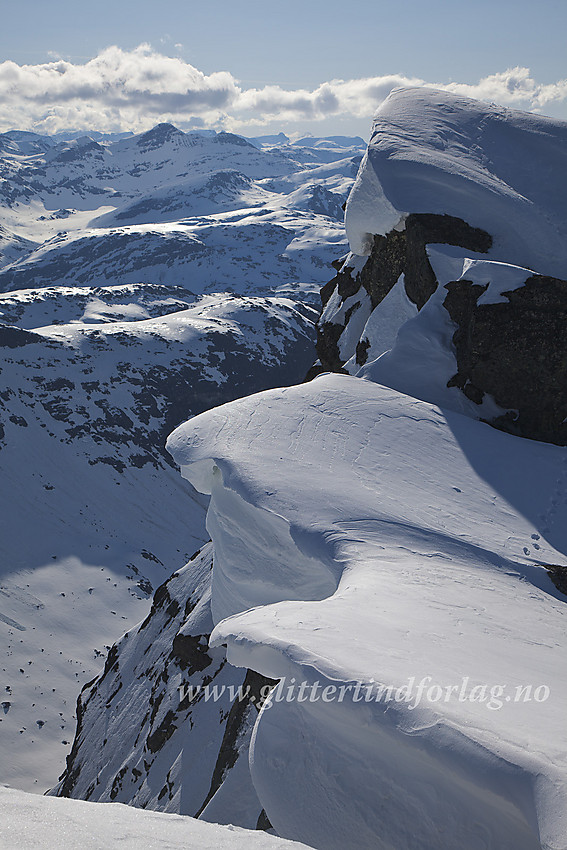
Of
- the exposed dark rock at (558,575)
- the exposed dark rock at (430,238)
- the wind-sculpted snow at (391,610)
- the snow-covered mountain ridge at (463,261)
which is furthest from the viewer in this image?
the exposed dark rock at (430,238)

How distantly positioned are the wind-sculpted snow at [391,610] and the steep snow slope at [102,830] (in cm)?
126

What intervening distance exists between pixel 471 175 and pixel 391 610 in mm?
17934

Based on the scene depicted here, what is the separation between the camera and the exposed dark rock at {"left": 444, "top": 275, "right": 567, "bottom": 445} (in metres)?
15.2

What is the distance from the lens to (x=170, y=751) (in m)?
21.0

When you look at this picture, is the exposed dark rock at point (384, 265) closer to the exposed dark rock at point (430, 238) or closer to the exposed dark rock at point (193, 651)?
the exposed dark rock at point (430, 238)

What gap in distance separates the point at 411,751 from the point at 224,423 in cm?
995

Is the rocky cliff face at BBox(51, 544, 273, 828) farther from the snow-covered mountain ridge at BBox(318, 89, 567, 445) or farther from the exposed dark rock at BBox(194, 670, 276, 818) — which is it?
the snow-covered mountain ridge at BBox(318, 89, 567, 445)

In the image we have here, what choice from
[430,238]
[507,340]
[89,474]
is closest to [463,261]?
[430,238]

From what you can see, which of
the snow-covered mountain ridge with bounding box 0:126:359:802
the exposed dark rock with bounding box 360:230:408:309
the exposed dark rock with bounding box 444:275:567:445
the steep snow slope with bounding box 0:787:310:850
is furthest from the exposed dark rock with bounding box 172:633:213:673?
the snow-covered mountain ridge with bounding box 0:126:359:802

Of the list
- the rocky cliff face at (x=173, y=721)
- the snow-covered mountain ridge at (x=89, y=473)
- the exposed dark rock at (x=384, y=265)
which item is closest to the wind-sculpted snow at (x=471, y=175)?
the exposed dark rock at (x=384, y=265)

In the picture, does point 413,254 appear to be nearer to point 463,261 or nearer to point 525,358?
point 463,261

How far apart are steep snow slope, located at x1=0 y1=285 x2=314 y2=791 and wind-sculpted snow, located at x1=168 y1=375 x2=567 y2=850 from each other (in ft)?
162

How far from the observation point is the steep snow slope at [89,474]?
6125 cm

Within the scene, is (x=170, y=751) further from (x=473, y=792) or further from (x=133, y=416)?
(x=133, y=416)
